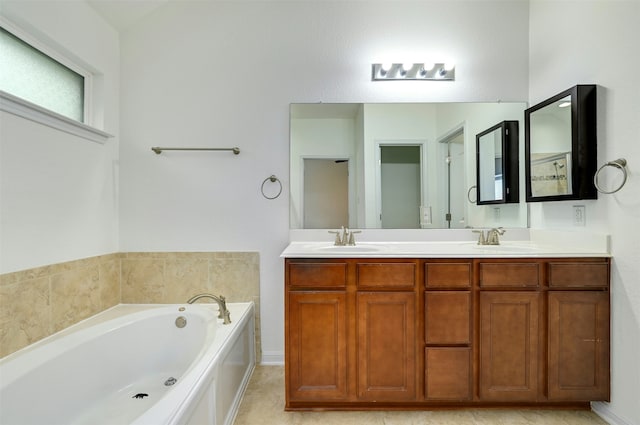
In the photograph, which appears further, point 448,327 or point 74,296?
point 74,296

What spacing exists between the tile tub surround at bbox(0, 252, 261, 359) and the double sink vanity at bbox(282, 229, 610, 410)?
2.30ft

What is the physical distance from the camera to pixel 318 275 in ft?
5.46

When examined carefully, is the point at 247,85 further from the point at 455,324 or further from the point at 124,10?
the point at 455,324

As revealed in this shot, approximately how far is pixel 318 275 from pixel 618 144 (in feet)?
5.90

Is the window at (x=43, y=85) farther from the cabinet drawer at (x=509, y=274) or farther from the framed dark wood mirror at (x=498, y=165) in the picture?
the framed dark wood mirror at (x=498, y=165)

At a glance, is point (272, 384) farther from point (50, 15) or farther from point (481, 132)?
point (50, 15)

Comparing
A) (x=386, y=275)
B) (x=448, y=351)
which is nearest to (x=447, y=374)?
(x=448, y=351)

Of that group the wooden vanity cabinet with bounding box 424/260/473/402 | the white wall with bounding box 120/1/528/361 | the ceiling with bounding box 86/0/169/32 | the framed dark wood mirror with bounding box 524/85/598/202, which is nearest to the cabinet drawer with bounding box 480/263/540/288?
the wooden vanity cabinet with bounding box 424/260/473/402

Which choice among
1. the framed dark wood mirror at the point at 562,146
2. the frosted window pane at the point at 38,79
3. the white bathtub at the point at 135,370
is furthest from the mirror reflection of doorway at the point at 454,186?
the frosted window pane at the point at 38,79

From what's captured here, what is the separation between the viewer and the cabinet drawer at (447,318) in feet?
5.38

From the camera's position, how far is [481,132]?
88.8 inches

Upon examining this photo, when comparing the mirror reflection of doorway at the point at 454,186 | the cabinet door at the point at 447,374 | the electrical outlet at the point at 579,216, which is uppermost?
the mirror reflection of doorway at the point at 454,186

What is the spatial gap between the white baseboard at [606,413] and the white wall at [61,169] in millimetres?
3204

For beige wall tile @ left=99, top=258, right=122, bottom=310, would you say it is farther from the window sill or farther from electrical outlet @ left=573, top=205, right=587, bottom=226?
electrical outlet @ left=573, top=205, right=587, bottom=226
